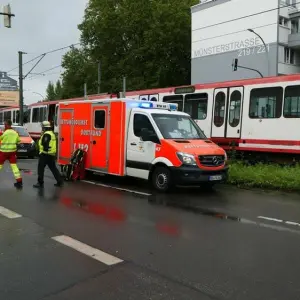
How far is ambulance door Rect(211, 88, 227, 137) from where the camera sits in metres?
16.5

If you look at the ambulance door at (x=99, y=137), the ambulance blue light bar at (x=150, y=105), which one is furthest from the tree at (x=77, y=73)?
the ambulance blue light bar at (x=150, y=105)

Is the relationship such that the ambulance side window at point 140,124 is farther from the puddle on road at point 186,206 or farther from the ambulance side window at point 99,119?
the puddle on road at point 186,206

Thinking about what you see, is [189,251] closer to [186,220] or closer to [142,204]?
[186,220]

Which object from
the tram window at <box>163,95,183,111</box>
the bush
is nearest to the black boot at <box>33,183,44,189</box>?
the bush

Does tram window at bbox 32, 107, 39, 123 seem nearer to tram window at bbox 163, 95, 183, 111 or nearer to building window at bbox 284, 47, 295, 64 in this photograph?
tram window at bbox 163, 95, 183, 111

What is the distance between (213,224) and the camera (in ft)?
23.6

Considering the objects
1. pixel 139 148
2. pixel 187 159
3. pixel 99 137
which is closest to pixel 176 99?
pixel 99 137

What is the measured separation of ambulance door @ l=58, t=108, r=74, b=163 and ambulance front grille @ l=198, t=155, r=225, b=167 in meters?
4.84

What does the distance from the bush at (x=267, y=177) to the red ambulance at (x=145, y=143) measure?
118 cm

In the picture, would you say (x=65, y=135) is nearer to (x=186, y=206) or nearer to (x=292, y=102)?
(x=186, y=206)

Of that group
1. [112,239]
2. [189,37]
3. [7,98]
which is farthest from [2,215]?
[7,98]

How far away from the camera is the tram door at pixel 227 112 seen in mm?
15977

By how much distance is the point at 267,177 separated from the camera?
463 inches

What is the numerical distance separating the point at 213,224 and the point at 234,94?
31.9 feet
